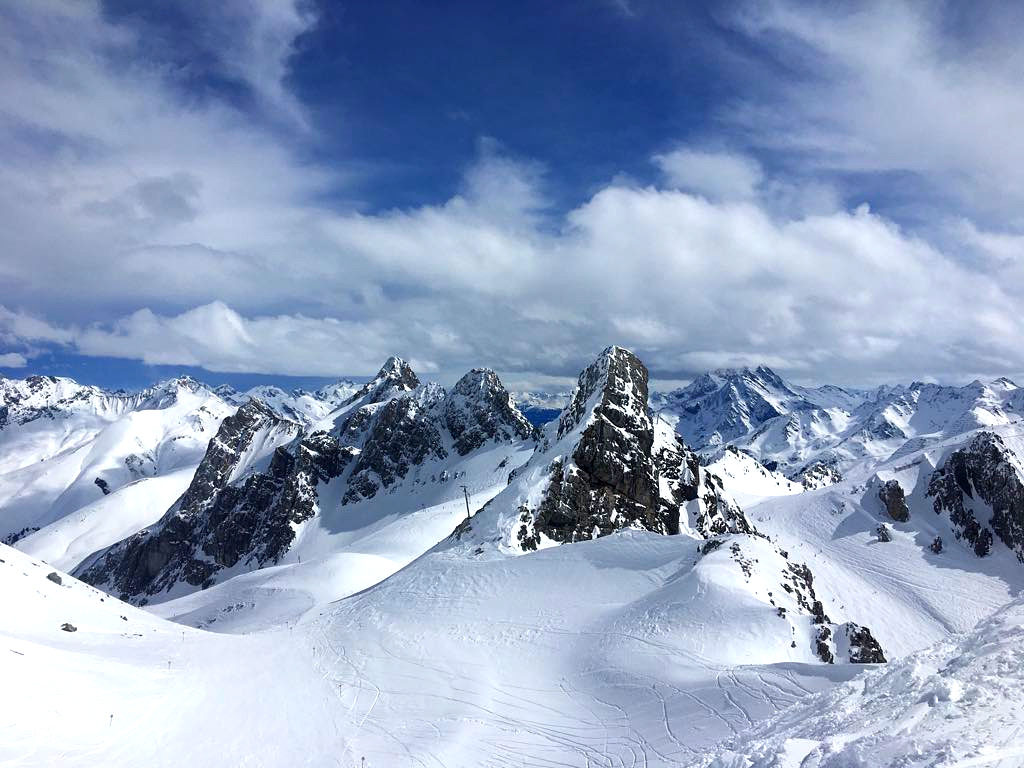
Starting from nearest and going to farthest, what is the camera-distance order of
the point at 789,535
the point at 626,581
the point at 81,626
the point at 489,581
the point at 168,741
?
the point at 168,741
the point at 81,626
the point at 626,581
the point at 489,581
the point at 789,535

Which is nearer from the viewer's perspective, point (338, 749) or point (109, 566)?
point (338, 749)

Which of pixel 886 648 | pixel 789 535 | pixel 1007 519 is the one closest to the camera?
pixel 886 648

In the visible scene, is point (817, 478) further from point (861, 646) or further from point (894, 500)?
point (861, 646)

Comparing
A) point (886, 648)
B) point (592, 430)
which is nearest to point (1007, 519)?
point (886, 648)

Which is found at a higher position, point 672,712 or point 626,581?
point 626,581

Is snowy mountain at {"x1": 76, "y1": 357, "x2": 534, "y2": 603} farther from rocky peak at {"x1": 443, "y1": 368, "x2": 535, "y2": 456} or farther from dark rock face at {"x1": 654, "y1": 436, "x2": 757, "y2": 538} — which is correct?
dark rock face at {"x1": 654, "y1": 436, "x2": 757, "y2": 538}

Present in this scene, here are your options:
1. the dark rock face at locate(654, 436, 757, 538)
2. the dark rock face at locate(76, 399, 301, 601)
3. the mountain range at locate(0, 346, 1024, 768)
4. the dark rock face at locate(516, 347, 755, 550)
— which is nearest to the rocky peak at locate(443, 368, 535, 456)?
the dark rock face at locate(76, 399, 301, 601)

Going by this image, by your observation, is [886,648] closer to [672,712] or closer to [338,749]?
[672,712]

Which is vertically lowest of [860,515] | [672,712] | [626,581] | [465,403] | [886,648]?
[886,648]
